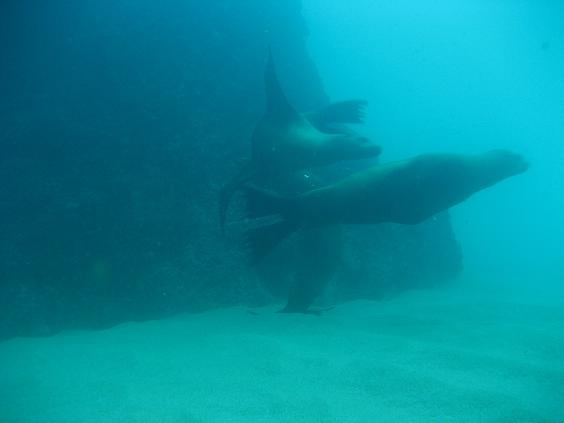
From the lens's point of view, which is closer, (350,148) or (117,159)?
(350,148)

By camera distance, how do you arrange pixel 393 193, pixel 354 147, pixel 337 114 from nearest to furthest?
pixel 393 193
pixel 354 147
pixel 337 114

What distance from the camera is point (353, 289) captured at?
7.88 metres

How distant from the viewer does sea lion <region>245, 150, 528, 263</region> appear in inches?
184

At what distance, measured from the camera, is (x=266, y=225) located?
5.27 meters

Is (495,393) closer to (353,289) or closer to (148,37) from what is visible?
(353,289)

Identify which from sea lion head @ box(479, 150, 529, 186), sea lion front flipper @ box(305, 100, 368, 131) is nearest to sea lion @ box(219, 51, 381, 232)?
sea lion front flipper @ box(305, 100, 368, 131)

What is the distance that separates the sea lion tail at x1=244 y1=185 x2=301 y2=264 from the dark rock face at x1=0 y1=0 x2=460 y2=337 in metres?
1.84

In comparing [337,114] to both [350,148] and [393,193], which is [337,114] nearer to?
[350,148]

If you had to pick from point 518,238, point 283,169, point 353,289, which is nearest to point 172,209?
point 283,169

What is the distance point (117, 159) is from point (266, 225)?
388 cm

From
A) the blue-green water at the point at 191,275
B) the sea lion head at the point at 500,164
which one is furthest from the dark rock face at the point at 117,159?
the sea lion head at the point at 500,164

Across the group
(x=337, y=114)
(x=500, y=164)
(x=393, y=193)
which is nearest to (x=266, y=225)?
(x=393, y=193)

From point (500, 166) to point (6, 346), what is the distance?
23.4ft

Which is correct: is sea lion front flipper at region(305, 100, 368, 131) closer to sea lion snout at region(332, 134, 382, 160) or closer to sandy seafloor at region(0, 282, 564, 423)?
sea lion snout at region(332, 134, 382, 160)
